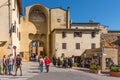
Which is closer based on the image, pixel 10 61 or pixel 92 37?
pixel 10 61

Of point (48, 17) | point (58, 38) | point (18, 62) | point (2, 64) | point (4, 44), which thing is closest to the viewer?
point (18, 62)

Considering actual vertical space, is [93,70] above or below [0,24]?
below

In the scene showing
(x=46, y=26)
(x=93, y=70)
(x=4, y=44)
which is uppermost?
(x=46, y=26)

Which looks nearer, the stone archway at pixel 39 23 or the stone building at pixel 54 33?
the stone building at pixel 54 33

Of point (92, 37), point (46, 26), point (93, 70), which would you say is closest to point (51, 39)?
point (46, 26)

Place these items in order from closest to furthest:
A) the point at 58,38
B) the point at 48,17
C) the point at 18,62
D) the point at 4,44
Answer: the point at 18,62 < the point at 4,44 < the point at 58,38 < the point at 48,17

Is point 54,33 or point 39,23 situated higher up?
point 39,23

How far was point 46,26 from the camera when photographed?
78.1 m

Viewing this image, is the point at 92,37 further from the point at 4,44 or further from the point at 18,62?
the point at 18,62

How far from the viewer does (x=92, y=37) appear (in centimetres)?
7369

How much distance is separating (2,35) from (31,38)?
135 ft

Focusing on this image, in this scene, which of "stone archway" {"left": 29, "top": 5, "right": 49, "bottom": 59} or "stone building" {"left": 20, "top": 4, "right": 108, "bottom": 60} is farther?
"stone archway" {"left": 29, "top": 5, "right": 49, "bottom": 59}

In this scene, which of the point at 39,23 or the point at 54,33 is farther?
the point at 39,23

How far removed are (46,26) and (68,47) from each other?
8292 mm
